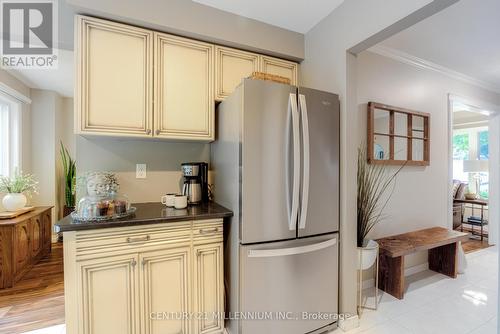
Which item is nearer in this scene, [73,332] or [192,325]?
[73,332]

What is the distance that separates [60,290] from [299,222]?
264 centimetres

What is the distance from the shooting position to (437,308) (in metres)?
2.13

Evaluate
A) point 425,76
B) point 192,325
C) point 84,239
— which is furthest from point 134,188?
point 425,76

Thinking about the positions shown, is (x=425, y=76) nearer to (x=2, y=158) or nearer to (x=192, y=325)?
(x=192, y=325)

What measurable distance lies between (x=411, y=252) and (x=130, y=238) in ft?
8.15

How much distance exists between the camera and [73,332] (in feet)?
4.40

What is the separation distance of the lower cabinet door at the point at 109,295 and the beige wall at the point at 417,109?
2288 mm

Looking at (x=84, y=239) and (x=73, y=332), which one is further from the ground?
(x=84, y=239)

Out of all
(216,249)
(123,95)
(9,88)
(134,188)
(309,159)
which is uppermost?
(9,88)

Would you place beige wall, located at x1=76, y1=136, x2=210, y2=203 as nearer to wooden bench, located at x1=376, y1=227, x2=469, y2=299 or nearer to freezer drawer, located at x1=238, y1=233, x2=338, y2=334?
freezer drawer, located at x1=238, y1=233, x2=338, y2=334

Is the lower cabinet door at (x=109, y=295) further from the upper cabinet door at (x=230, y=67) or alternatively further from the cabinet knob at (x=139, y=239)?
the upper cabinet door at (x=230, y=67)

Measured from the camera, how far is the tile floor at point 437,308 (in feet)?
6.08

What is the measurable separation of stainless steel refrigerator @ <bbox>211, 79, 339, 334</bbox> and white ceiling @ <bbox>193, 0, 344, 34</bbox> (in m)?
0.77

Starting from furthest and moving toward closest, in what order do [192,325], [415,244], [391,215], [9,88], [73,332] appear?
[9,88] < [391,215] < [415,244] < [192,325] < [73,332]
